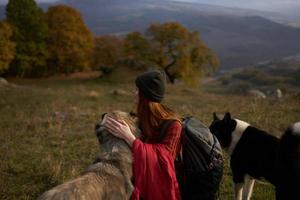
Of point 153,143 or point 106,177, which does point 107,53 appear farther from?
point 106,177

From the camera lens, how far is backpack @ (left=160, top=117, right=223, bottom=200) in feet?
16.3

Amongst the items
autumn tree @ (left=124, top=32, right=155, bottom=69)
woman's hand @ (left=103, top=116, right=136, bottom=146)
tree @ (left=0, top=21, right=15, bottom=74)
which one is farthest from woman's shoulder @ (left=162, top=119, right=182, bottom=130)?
autumn tree @ (left=124, top=32, right=155, bottom=69)

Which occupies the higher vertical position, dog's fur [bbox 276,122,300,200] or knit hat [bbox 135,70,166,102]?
knit hat [bbox 135,70,166,102]

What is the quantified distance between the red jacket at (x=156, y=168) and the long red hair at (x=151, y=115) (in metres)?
0.14

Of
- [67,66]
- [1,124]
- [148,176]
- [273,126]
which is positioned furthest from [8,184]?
[67,66]

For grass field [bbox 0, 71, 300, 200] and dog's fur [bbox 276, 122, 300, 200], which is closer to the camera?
dog's fur [bbox 276, 122, 300, 200]

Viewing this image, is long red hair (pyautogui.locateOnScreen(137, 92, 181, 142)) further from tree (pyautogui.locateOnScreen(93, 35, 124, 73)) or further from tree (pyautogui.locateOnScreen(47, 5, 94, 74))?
tree (pyautogui.locateOnScreen(93, 35, 124, 73))

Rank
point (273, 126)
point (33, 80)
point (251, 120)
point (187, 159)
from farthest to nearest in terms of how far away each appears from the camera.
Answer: point (33, 80), point (251, 120), point (273, 126), point (187, 159)


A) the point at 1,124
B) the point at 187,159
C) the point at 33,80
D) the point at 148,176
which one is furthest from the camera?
the point at 33,80

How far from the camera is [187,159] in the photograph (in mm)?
4984

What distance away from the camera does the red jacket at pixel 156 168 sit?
15.2ft

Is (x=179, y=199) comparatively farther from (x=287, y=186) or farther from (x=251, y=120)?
(x=251, y=120)

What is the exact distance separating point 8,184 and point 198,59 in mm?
45969

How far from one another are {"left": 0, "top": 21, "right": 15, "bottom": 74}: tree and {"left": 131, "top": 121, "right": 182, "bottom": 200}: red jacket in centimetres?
4142
